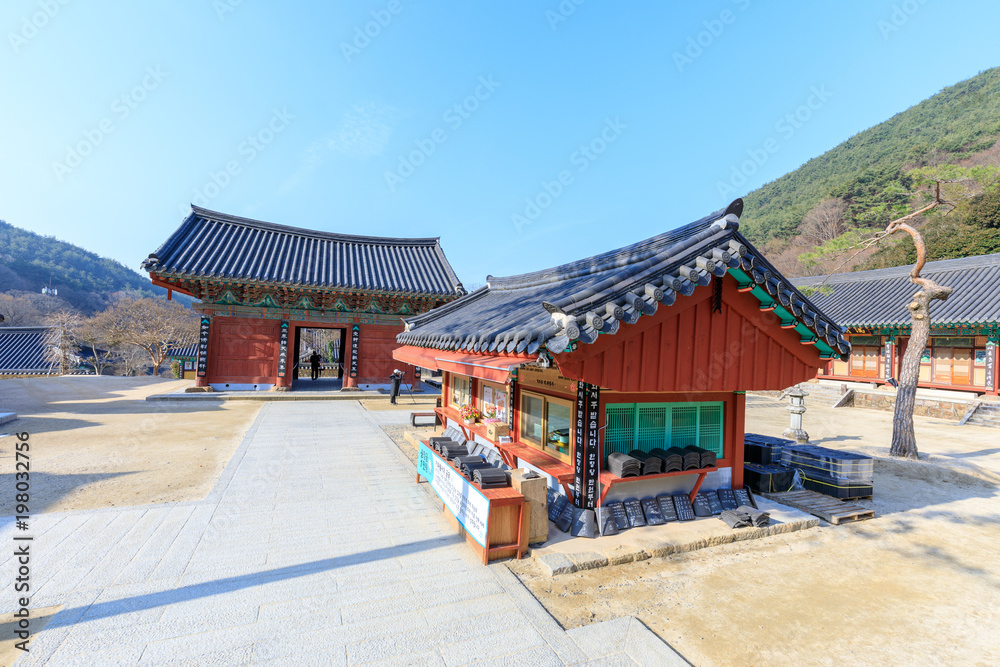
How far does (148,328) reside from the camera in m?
29.8

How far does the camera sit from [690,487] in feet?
22.2

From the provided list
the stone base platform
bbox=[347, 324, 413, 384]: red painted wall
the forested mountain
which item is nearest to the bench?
bbox=[347, 324, 413, 384]: red painted wall

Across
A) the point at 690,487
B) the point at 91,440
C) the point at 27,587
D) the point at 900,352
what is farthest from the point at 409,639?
the point at 900,352

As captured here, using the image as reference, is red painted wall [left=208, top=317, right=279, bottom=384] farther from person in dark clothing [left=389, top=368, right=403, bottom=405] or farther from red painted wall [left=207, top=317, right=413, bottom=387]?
person in dark clothing [left=389, top=368, right=403, bottom=405]

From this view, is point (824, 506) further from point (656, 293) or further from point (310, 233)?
point (310, 233)

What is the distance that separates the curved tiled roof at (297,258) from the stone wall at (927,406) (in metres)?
21.2

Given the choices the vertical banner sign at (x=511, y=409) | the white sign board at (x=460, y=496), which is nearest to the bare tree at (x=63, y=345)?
the white sign board at (x=460, y=496)

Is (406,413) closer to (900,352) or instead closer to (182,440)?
(182,440)

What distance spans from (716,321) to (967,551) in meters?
4.84

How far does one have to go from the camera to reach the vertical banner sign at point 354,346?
66.5 feet

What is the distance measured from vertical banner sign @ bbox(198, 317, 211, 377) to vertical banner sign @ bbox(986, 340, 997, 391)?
34.0 m

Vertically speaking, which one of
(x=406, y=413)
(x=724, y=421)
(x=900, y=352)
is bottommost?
(x=406, y=413)

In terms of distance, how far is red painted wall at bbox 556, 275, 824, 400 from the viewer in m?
5.12

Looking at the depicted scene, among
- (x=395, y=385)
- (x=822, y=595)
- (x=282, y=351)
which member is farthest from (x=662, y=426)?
(x=282, y=351)
